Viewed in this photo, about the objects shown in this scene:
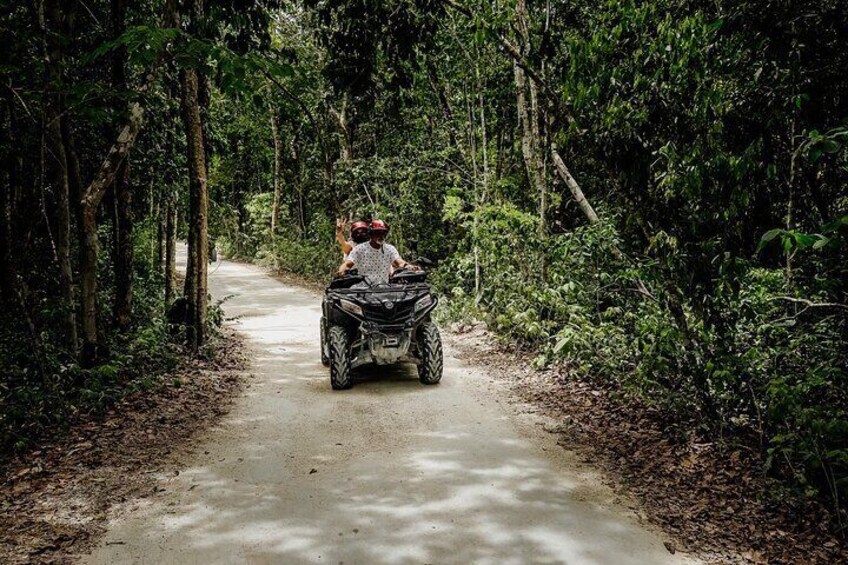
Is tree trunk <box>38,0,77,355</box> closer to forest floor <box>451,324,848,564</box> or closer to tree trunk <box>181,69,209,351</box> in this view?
tree trunk <box>181,69,209,351</box>

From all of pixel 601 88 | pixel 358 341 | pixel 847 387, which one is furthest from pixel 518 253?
pixel 847 387

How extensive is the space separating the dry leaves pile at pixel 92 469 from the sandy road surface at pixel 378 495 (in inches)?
8.7

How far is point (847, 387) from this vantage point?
14.7 feet

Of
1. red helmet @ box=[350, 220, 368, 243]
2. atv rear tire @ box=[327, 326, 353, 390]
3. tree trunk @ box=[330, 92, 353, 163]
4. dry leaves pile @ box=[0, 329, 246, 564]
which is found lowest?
dry leaves pile @ box=[0, 329, 246, 564]

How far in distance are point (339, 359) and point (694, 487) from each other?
434 centimetres

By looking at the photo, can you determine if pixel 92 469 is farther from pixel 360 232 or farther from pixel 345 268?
pixel 360 232

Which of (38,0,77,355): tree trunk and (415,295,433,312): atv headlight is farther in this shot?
(415,295,433,312): atv headlight

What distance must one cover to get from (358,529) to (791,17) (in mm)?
4000

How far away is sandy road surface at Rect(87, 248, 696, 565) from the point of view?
3.69 m

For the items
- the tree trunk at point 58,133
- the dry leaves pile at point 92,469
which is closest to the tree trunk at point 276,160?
the tree trunk at point 58,133

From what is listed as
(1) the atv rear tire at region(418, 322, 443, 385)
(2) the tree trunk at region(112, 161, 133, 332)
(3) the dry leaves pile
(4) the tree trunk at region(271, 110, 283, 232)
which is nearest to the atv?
(1) the atv rear tire at region(418, 322, 443, 385)

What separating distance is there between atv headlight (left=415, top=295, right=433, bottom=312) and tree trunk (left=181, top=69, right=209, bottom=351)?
3.78m

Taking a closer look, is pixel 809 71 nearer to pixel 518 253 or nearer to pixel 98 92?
pixel 98 92

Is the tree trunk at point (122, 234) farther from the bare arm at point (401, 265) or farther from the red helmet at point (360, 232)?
the bare arm at point (401, 265)
